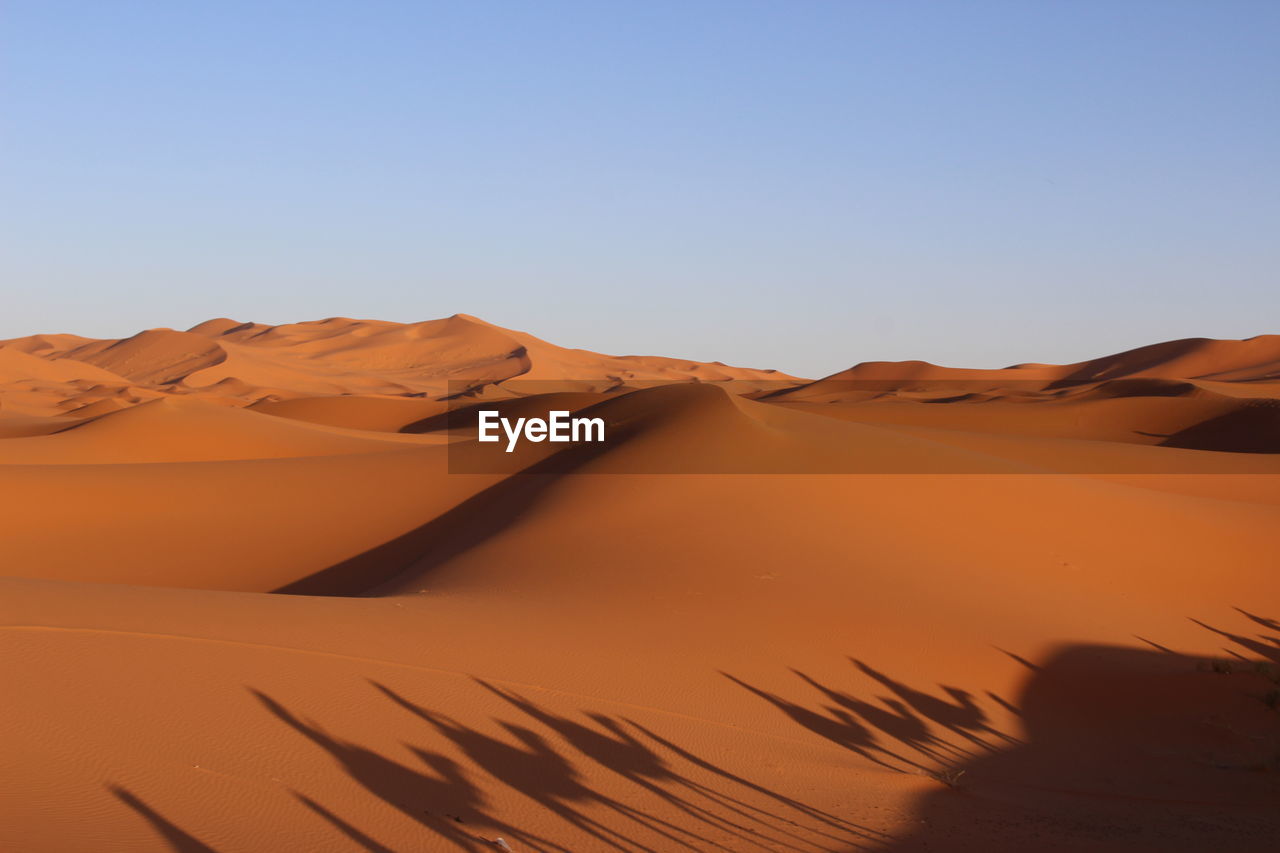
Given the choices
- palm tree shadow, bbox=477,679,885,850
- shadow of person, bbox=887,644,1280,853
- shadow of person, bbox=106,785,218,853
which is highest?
shadow of person, bbox=106,785,218,853

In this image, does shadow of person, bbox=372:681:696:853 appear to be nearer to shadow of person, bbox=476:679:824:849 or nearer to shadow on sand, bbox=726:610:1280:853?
shadow of person, bbox=476:679:824:849

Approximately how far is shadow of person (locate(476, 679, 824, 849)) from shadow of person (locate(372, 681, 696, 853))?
0.25 m

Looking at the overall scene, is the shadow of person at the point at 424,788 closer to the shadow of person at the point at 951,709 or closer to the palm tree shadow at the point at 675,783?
the palm tree shadow at the point at 675,783

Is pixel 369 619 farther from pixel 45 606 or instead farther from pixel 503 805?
pixel 503 805

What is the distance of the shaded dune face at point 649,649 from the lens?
5.93 meters

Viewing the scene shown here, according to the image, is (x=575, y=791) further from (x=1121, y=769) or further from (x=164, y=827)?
(x=1121, y=769)

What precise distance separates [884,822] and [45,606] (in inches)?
266

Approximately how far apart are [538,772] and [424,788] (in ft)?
2.47

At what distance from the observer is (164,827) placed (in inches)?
199

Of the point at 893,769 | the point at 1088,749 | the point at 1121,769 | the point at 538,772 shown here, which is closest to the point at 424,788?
the point at 538,772

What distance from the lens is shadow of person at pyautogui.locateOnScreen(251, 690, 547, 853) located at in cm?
559

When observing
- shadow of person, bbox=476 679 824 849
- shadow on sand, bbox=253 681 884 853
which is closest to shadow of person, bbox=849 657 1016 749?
shadow on sand, bbox=253 681 884 853

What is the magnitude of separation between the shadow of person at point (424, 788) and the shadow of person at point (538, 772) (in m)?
0.26

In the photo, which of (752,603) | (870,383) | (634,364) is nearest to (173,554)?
(752,603)
